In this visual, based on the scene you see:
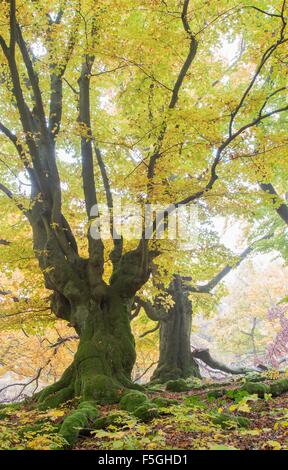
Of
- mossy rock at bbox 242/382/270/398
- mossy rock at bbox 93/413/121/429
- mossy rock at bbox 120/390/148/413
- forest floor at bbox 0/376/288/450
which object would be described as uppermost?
mossy rock at bbox 242/382/270/398

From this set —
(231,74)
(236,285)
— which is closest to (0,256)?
(231,74)

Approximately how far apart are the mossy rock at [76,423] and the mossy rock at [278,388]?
311cm

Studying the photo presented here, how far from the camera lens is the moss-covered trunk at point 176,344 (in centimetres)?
1195

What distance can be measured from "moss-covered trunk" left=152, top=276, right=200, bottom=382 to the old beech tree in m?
4.28

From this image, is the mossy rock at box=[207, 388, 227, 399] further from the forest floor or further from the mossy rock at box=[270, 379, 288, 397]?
the forest floor

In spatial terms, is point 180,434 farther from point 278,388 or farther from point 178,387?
point 178,387

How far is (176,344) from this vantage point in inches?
489

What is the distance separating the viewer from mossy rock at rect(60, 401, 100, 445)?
14.0 ft

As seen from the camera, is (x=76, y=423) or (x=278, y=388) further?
(x=278, y=388)

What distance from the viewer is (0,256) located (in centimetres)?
898

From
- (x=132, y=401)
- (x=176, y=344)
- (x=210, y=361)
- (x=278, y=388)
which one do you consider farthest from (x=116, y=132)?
(x=210, y=361)
